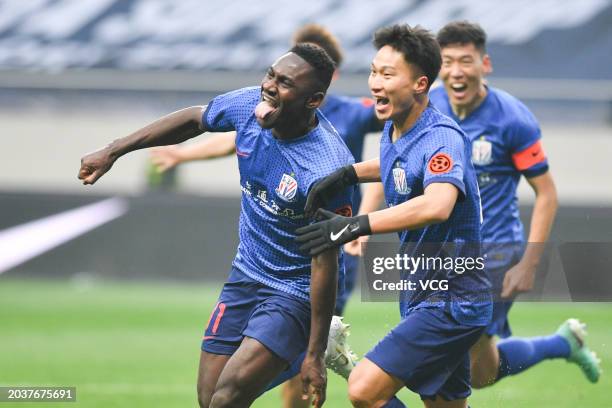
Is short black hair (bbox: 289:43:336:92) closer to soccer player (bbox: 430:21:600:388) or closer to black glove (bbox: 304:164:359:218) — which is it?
black glove (bbox: 304:164:359:218)

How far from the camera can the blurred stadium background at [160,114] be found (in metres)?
→ 14.6

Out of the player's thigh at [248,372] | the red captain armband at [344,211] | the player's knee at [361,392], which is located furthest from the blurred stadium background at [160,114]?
the player's knee at [361,392]

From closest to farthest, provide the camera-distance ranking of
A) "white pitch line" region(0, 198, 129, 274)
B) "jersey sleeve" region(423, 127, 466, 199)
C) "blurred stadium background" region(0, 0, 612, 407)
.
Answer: "jersey sleeve" region(423, 127, 466, 199) → "blurred stadium background" region(0, 0, 612, 407) → "white pitch line" region(0, 198, 129, 274)

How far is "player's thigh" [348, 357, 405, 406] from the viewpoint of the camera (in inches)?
200

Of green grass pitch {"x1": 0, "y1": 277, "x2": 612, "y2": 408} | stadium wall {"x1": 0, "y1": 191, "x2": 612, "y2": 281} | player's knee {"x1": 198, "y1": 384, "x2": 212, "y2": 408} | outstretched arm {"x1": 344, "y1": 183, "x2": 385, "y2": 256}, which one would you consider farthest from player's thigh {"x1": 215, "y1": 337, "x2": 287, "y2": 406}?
stadium wall {"x1": 0, "y1": 191, "x2": 612, "y2": 281}

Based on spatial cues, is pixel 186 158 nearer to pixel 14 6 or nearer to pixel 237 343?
pixel 237 343

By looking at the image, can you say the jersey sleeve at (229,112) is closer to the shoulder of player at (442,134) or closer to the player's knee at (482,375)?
the shoulder of player at (442,134)

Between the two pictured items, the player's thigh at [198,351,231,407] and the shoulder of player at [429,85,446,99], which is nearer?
the player's thigh at [198,351,231,407]

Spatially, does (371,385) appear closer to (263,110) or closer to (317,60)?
(263,110)

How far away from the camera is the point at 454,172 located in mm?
4902

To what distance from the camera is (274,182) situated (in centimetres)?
548

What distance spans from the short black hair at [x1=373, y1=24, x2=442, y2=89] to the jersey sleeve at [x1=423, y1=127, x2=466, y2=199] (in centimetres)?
33

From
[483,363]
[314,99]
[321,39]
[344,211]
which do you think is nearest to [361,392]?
[344,211]

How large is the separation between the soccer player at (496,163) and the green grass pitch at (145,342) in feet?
1.36
